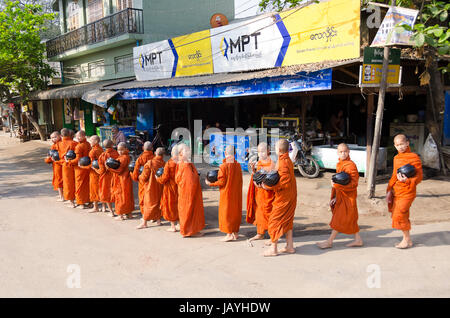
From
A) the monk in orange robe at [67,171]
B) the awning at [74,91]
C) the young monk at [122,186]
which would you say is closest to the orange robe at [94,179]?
the young monk at [122,186]

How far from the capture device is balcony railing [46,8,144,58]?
56.4 ft

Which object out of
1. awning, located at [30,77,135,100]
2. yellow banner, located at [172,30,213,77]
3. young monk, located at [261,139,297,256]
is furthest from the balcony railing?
young monk, located at [261,139,297,256]

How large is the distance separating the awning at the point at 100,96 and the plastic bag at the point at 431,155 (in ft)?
35.1

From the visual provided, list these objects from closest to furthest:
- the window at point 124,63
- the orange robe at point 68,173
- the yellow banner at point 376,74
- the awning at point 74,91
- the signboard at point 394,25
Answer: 1. the signboard at point 394,25
2. the yellow banner at point 376,74
3. the orange robe at point 68,173
4. the awning at point 74,91
5. the window at point 124,63

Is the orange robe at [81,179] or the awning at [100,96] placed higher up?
the awning at [100,96]

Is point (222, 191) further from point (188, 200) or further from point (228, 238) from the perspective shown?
point (228, 238)

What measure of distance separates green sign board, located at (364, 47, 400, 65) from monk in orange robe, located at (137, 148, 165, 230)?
14.2 ft

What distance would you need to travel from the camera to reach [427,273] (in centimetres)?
461

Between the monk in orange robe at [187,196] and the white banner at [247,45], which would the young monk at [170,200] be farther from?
the white banner at [247,45]

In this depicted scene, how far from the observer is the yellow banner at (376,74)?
748 centimetres

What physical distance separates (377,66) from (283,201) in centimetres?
406

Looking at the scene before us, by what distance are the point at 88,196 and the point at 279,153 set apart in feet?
15.9

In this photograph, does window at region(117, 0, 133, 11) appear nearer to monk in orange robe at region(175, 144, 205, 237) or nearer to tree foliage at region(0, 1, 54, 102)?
tree foliage at region(0, 1, 54, 102)
